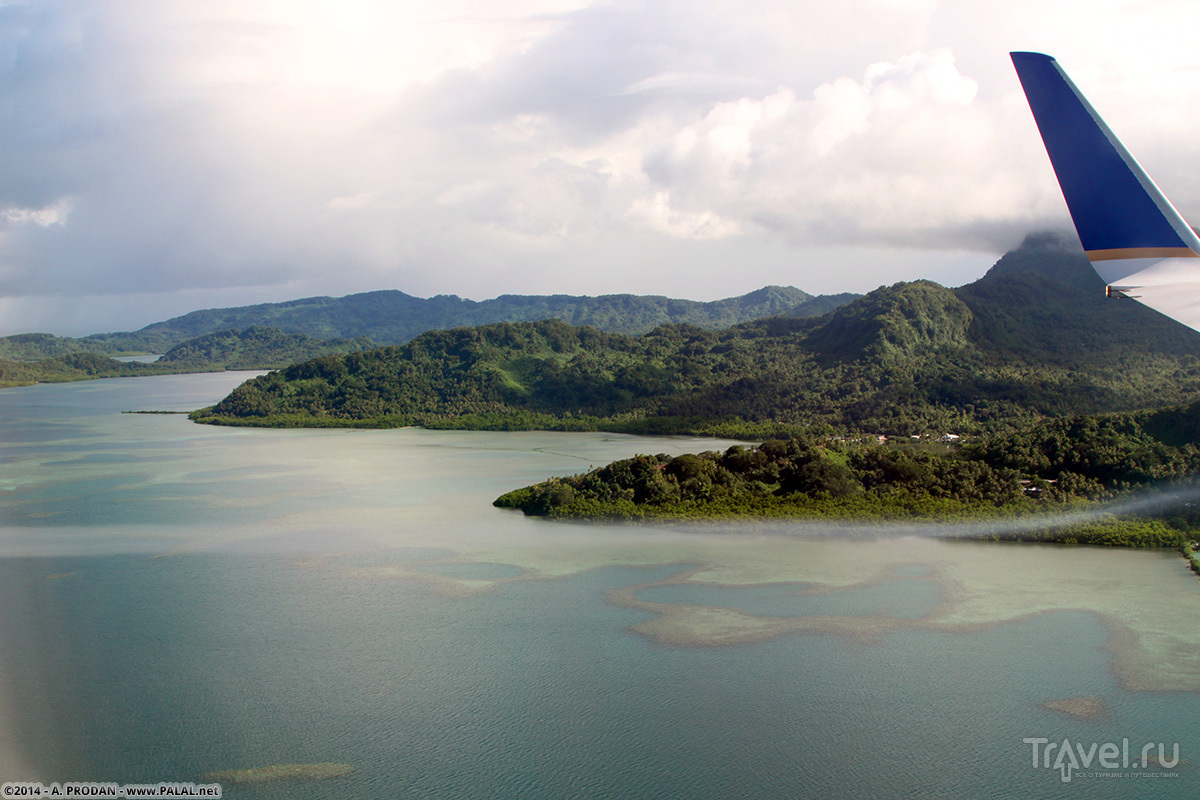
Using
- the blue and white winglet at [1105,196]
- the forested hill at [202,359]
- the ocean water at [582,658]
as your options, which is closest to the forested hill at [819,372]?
the ocean water at [582,658]

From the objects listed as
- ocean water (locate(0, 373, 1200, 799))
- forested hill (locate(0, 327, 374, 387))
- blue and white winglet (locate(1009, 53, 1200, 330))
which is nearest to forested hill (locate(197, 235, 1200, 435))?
ocean water (locate(0, 373, 1200, 799))

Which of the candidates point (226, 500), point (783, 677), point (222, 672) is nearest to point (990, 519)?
point (783, 677)

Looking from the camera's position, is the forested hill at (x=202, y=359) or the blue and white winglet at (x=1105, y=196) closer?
the blue and white winglet at (x=1105, y=196)

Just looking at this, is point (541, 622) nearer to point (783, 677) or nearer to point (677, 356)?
point (783, 677)

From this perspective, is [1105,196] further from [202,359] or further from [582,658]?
[202,359]

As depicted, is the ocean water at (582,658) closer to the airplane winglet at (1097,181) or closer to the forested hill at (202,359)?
the airplane winglet at (1097,181)
